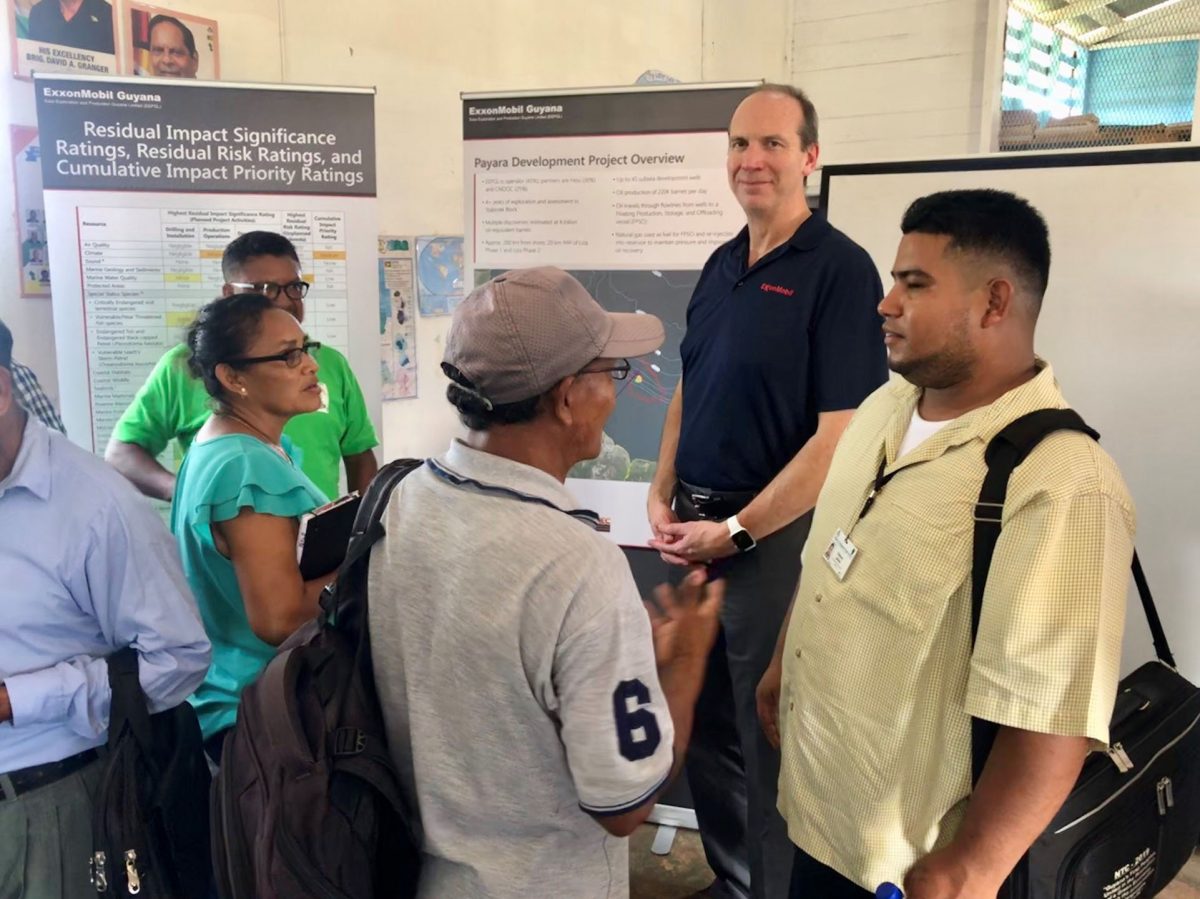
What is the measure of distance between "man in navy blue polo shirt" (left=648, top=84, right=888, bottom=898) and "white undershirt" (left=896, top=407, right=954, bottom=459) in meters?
0.51

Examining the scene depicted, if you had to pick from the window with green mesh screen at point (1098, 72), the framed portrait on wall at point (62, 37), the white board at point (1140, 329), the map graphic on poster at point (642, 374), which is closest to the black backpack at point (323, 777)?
the map graphic on poster at point (642, 374)

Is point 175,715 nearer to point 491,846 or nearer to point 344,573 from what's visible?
point 344,573

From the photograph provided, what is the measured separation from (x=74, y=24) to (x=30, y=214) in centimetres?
60

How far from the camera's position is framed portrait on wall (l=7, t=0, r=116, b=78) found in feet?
8.52

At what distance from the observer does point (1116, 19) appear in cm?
381

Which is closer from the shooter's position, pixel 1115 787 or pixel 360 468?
pixel 1115 787

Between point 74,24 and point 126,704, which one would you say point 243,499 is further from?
point 74,24

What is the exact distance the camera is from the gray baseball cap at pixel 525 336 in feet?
3.31

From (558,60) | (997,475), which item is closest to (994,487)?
(997,475)

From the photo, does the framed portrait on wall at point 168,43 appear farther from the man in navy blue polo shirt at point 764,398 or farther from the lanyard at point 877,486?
the lanyard at point 877,486

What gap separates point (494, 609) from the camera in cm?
95

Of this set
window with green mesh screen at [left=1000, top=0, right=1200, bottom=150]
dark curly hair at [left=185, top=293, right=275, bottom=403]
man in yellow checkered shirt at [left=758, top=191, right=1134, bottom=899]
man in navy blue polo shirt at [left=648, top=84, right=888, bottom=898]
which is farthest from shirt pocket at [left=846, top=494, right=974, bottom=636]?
window with green mesh screen at [left=1000, top=0, right=1200, bottom=150]

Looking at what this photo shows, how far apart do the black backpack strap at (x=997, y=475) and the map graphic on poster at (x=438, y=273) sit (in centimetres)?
301

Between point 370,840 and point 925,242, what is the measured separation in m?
1.10
